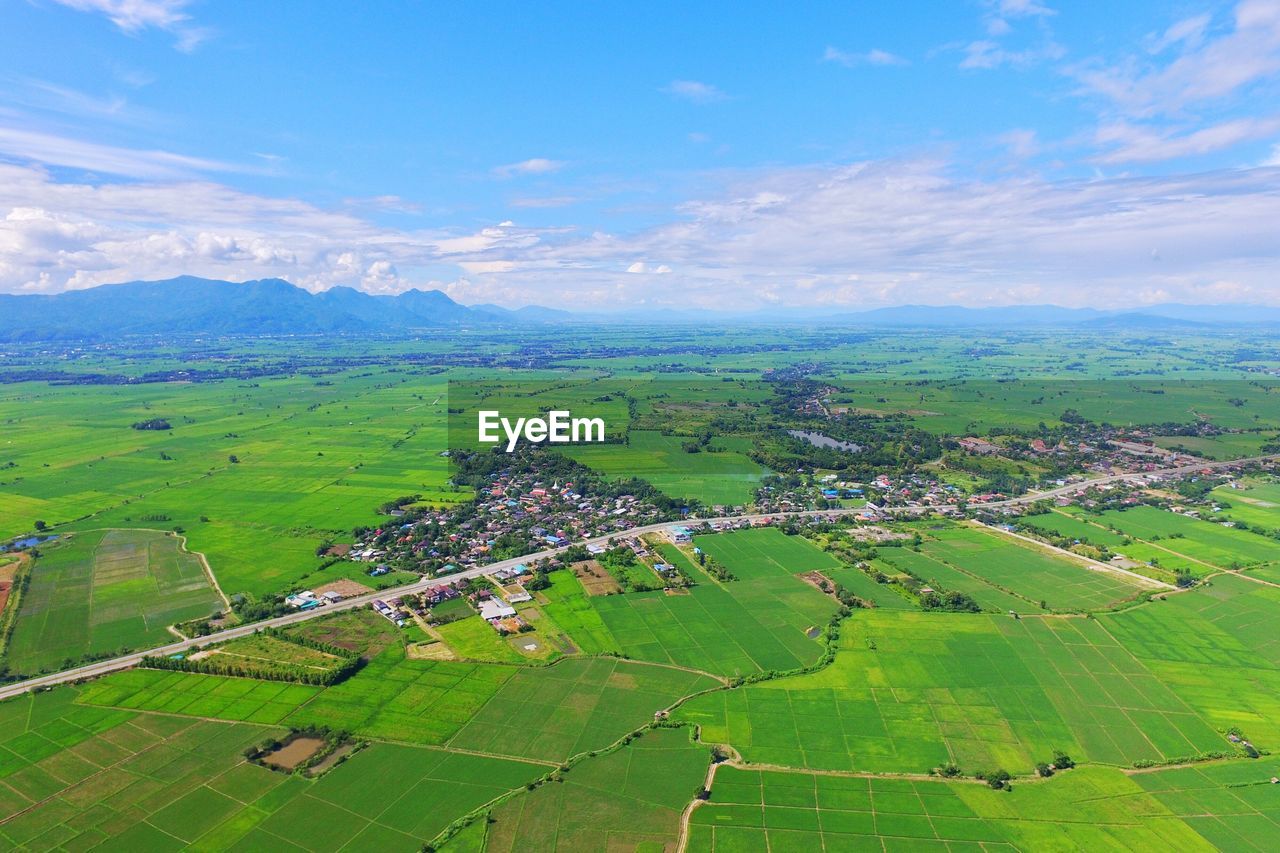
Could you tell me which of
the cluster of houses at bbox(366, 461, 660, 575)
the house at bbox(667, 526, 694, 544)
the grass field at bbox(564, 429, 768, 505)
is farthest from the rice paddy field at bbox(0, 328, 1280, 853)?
the grass field at bbox(564, 429, 768, 505)

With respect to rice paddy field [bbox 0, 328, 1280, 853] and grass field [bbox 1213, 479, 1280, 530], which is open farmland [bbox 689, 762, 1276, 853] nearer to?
rice paddy field [bbox 0, 328, 1280, 853]

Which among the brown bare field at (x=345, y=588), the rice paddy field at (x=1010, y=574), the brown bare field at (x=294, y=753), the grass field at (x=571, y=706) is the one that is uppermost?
the rice paddy field at (x=1010, y=574)

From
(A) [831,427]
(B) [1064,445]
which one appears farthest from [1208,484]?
(A) [831,427]

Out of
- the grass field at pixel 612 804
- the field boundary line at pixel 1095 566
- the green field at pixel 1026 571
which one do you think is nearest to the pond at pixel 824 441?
the field boundary line at pixel 1095 566

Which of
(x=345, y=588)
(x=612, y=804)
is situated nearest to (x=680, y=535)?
(x=345, y=588)

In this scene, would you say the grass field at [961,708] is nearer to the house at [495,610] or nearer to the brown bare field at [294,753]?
the house at [495,610]

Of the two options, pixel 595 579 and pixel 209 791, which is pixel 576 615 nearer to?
pixel 595 579

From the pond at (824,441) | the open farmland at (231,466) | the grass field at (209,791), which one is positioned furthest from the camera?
the pond at (824,441)
